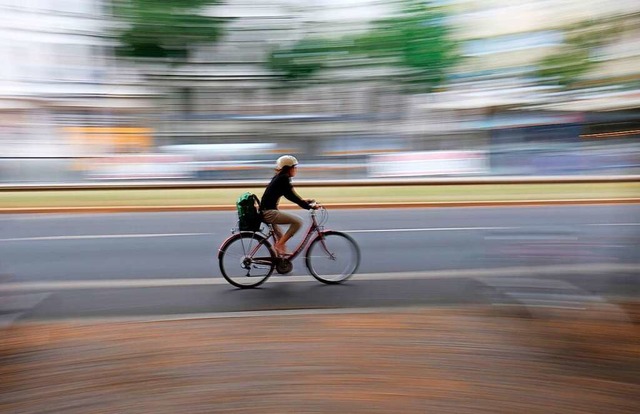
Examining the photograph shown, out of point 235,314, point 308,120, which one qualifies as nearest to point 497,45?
point 308,120

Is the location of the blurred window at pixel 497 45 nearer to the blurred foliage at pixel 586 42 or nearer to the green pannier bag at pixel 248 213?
the blurred foliage at pixel 586 42

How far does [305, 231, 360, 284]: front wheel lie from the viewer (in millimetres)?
6535

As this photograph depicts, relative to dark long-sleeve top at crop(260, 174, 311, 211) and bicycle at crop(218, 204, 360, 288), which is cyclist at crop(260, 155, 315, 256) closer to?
dark long-sleeve top at crop(260, 174, 311, 211)

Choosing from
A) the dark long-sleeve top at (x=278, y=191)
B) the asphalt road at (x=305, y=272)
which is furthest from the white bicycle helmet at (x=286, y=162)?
the asphalt road at (x=305, y=272)

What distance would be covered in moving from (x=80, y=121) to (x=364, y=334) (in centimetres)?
1666

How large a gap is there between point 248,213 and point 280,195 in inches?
15.6

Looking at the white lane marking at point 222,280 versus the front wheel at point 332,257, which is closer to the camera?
the white lane marking at point 222,280

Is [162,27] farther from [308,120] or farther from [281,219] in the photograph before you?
[308,120]

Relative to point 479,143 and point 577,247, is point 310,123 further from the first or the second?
point 577,247

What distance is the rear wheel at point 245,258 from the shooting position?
21.0 feet

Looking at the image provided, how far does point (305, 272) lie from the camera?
709 cm

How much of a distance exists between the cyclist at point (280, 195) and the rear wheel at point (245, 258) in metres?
0.25

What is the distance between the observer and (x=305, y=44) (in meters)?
9.04

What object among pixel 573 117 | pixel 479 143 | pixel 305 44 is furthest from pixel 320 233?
pixel 573 117
